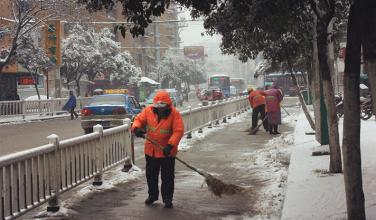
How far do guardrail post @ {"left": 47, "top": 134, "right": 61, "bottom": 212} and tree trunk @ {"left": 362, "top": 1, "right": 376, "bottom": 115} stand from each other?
12.7 ft

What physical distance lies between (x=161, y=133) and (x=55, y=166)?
1.41 meters

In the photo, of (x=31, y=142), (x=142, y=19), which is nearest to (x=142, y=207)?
(x=142, y=19)

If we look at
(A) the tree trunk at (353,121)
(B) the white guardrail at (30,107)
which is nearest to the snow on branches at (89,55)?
(B) the white guardrail at (30,107)

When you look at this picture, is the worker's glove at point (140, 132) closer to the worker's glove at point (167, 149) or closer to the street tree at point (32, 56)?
the worker's glove at point (167, 149)

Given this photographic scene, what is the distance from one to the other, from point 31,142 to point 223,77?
2236 inches

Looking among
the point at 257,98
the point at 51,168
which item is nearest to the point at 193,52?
the point at 257,98

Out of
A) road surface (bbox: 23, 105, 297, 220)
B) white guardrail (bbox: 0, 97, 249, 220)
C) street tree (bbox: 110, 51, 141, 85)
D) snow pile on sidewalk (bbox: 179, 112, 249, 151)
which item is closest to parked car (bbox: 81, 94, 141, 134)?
snow pile on sidewalk (bbox: 179, 112, 249, 151)

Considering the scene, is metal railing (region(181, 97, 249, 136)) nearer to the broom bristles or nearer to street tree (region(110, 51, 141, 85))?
the broom bristles

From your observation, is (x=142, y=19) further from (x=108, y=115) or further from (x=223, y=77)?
(x=223, y=77)

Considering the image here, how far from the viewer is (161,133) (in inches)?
314

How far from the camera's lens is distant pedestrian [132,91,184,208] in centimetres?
791

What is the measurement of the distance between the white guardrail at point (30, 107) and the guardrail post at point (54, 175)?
912 inches

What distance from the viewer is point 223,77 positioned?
7400 cm

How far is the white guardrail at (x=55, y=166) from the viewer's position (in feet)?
20.8
